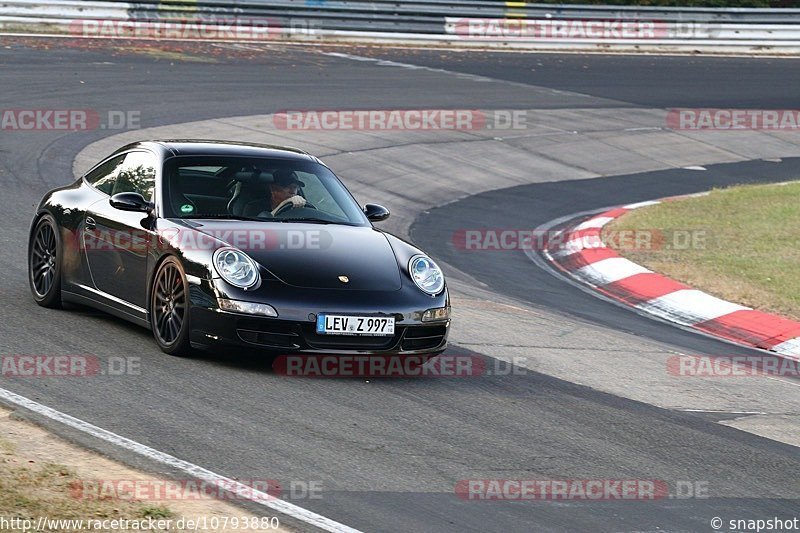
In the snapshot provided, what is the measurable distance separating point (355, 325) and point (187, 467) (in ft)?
6.44

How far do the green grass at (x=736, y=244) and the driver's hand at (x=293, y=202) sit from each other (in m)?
4.90

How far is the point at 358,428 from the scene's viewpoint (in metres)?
6.65

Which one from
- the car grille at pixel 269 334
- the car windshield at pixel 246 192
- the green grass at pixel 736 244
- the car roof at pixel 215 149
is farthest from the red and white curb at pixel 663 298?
the car grille at pixel 269 334

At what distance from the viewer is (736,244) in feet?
45.6

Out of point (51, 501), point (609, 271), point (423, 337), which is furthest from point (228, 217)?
point (609, 271)

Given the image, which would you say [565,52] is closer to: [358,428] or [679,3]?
[679,3]

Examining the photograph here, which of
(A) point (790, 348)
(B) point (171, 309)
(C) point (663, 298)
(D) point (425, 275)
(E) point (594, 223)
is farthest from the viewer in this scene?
(E) point (594, 223)

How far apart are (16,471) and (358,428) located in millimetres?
1831

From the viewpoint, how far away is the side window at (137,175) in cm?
857

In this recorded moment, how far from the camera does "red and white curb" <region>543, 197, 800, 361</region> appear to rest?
10883 mm

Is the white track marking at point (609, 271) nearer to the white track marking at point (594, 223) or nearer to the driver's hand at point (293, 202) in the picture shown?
the white track marking at point (594, 223)

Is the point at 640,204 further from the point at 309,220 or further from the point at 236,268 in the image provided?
the point at 236,268

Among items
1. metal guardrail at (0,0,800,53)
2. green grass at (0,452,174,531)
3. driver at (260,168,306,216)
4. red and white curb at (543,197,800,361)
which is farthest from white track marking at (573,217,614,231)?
metal guardrail at (0,0,800,53)

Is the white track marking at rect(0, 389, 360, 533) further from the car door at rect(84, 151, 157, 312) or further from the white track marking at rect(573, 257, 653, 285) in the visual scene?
the white track marking at rect(573, 257, 653, 285)
